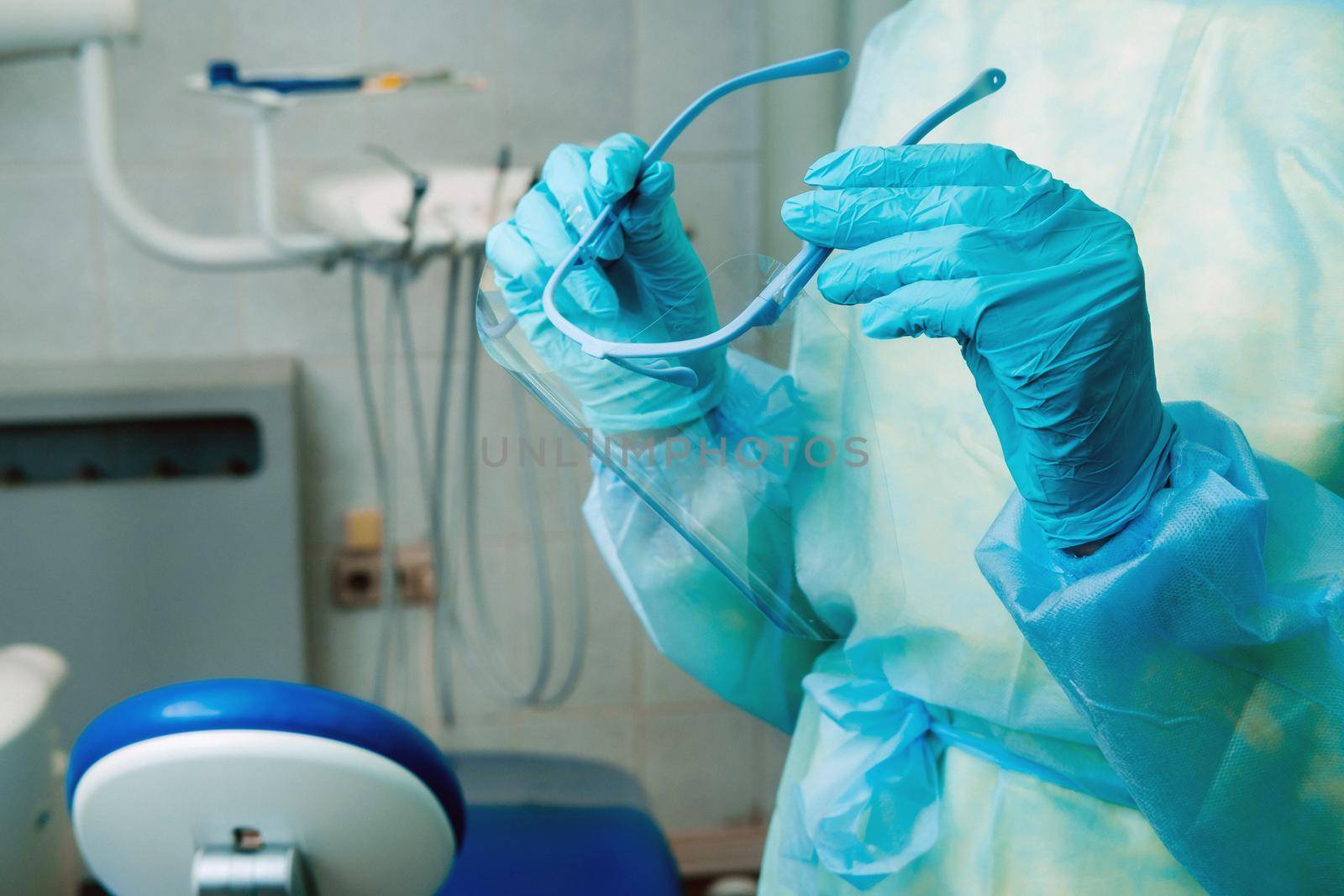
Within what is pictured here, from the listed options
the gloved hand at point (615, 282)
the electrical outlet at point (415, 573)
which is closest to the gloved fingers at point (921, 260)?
the gloved hand at point (615, 282)

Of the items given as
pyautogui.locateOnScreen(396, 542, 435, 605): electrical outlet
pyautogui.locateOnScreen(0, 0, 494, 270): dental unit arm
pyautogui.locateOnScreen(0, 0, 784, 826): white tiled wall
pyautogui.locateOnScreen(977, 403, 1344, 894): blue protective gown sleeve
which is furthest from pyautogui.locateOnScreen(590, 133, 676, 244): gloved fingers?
pyautogui.locateOnScreen(396, 542, 435, 605): electrical outlet

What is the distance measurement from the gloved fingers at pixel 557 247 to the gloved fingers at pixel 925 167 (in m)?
0.16

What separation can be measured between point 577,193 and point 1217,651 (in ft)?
1.58

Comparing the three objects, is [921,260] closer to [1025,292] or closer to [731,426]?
[1025,292]

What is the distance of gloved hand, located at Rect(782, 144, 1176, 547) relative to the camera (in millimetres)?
596

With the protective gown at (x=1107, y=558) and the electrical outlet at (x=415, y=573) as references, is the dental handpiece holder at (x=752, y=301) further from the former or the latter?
the electrical outlet at (x=415, y=573)

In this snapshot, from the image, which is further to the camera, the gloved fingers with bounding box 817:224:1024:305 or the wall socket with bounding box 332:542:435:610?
the wall socket with bounding box 332:542:435:610

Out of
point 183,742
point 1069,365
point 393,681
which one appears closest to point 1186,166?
point 1069,365

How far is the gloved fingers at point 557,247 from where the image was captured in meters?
0.73

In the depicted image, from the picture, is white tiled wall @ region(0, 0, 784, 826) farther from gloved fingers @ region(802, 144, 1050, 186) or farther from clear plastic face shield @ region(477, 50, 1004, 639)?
gloved fingers @ region(802, 144, 1050, 186)

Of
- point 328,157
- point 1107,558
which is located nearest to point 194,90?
point 328,157

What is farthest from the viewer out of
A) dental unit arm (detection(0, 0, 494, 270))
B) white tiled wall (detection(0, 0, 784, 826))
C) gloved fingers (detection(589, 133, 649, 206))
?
white tiled wall (detection(0, 0, 784, 826))

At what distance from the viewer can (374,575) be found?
6.69 ft

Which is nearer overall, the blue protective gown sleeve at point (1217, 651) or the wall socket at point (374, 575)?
the blue protective gown sleeve at point (1217, 651)
